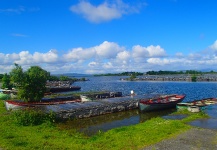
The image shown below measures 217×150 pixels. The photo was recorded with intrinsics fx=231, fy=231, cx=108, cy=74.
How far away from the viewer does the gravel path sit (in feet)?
57.3

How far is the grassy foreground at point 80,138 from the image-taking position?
1830 centimetres

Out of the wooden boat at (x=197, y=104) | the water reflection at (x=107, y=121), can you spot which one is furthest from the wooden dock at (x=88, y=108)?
the wooden boat at (x=197, y=104)

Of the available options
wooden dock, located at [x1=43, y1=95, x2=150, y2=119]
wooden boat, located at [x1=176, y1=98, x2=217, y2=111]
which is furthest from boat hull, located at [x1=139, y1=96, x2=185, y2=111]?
wooden dock, located at [x1=43, y1=95, x2=150, y2=119]

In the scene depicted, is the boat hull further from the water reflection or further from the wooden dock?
the wooden dock

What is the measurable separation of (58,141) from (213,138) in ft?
43.8

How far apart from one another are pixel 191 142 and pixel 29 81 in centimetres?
2947

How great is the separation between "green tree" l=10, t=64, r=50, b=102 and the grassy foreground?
45.3 feet

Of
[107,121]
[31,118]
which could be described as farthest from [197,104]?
[31,118]

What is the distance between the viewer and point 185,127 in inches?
944

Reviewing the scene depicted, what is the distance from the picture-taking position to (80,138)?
2173cm

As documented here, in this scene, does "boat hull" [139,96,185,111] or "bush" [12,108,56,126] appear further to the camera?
"boat hull" [139,96,185,111]

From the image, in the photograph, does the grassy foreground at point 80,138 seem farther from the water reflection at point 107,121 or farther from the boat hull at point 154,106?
the boat hull at point 154,106

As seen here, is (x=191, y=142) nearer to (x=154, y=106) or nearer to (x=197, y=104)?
(x=154, y=106)

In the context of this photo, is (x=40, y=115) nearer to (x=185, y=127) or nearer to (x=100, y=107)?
(x=100, y=107)
